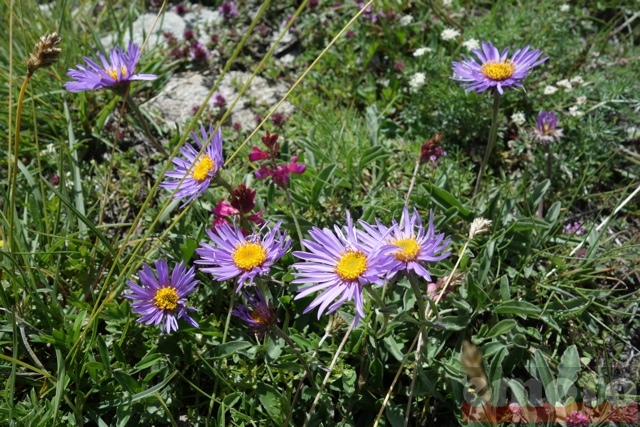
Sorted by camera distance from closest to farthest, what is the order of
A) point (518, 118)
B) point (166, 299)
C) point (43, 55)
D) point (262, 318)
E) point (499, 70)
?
1. point (43, 55)
2. point (262, 318)
3. point (166, 299)
4. point (499, 70)
5. point (518, 118)

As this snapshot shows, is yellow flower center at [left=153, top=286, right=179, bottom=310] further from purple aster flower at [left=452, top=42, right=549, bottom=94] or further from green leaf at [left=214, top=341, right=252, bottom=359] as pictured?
purple aster flower at [left=452, top=42, right=549, bottom=94]

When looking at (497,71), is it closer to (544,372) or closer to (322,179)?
(322,179)

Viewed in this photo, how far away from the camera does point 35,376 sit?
7.66ft

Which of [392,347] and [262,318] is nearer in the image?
[262,318]

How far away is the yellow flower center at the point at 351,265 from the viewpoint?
1.85m

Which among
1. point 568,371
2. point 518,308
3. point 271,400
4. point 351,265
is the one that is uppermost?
point 351,265

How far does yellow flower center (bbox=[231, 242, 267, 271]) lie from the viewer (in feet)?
6.69

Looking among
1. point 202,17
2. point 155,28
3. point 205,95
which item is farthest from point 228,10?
point 205,95

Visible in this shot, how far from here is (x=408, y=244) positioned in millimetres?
1859

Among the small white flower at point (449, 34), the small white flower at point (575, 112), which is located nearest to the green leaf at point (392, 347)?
the small white flower at point (575, 112)

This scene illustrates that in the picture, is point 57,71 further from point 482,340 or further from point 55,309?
point 482,340

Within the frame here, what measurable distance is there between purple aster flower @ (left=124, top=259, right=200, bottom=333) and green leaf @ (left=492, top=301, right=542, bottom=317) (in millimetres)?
1231

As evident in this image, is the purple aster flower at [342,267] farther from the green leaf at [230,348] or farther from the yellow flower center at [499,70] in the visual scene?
the yellow flower center at [499,70]

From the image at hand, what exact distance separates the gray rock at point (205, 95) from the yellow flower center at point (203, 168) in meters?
1.19
